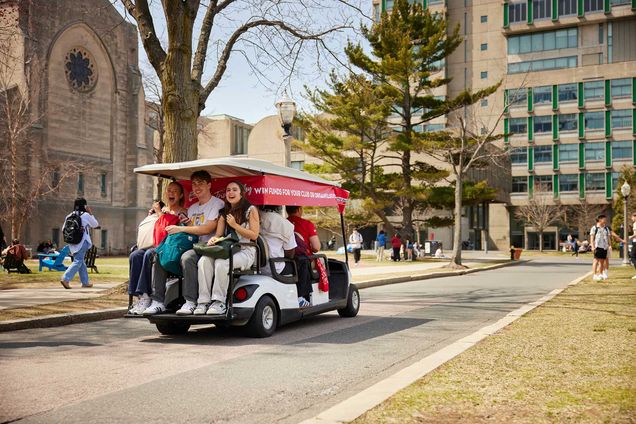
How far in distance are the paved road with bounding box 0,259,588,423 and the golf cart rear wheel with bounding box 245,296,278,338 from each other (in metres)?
0.15

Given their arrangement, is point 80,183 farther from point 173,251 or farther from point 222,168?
point 173,251

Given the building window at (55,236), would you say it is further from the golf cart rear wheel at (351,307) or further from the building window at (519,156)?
the building window at (519,156)

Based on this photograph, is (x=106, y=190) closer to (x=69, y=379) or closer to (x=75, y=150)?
(x=75, y=150)

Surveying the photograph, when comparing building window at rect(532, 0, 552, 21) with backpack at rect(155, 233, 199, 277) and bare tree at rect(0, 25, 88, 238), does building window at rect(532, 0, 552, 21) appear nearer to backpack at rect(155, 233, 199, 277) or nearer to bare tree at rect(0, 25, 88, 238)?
bare tree at rect(0, 25, 88, 238)

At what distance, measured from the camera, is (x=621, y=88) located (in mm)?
70312

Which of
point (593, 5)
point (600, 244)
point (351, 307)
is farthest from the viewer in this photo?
point (593, 5)

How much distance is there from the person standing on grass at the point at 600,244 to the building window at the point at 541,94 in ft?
192

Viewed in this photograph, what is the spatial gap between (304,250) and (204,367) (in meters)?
3.45

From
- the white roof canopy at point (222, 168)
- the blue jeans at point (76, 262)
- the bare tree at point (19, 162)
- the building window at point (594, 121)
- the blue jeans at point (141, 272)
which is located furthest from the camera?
the building window at point (594, 121)

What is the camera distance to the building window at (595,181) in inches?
2800

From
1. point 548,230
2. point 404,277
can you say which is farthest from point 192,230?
point 548,230

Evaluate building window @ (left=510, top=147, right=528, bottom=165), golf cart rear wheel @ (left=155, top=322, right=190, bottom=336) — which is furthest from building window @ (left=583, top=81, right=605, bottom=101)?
golf cart rear wheel @ (left=155, top=322, right=190, bottom=336)

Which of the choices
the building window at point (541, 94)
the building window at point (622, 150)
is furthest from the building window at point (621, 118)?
the building window at point (541, 94)

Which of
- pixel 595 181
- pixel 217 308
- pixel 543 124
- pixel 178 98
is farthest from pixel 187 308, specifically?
pixel 543 124
